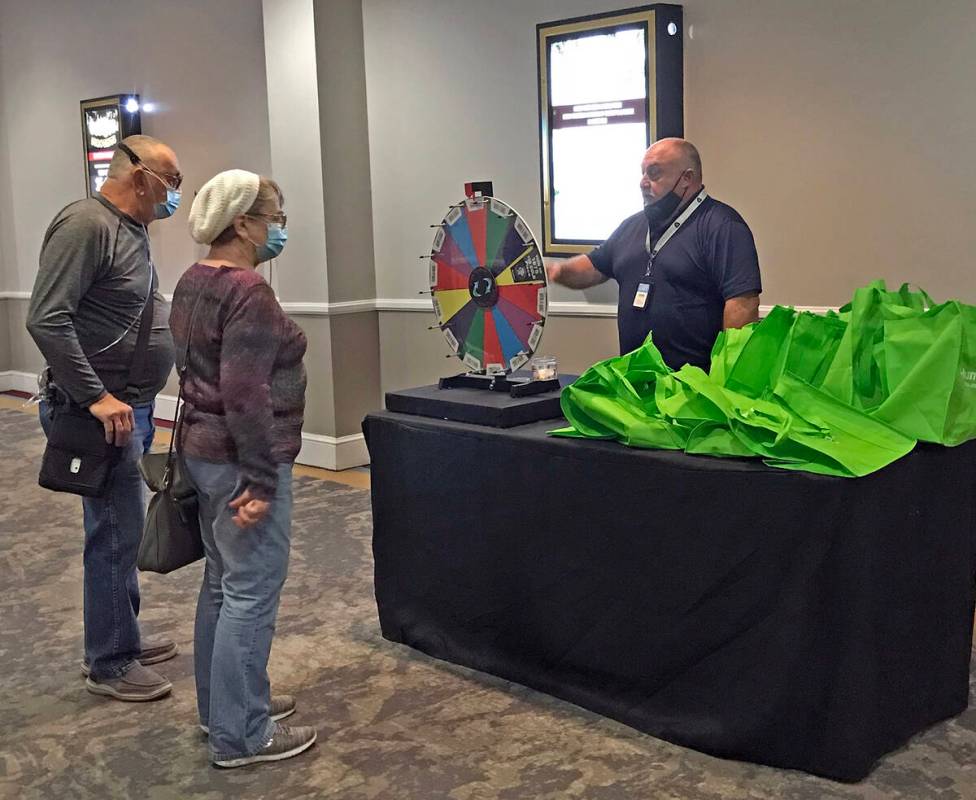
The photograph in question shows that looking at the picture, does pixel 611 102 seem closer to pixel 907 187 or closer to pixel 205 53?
pixel 907 187

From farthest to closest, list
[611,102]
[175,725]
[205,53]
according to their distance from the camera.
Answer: [205,53]
[611,102]
[175,725]

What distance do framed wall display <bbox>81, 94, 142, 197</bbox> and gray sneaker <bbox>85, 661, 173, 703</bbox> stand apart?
4.78 metres

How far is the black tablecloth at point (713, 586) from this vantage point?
264 centimetres

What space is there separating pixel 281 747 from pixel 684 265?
1.87 m

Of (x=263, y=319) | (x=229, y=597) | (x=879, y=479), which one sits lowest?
(x=229, y=597)

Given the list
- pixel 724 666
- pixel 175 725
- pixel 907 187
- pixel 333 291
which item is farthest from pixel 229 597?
pixel 333 291

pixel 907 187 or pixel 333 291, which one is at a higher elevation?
pixel 907 187

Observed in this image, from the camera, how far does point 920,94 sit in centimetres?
417

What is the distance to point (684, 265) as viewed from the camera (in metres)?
3.77

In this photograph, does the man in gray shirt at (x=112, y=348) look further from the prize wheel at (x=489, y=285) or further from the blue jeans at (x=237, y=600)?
the prize wheel at (x=489, y=285)

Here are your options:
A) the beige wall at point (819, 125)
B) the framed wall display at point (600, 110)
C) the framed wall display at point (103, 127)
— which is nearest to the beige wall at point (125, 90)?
the framed wall display at point (103, 127)

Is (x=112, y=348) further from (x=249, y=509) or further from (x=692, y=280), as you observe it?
(x=692, y=280)

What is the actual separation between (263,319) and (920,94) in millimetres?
2638

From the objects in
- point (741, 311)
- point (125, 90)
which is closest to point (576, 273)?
point (741, 311)
